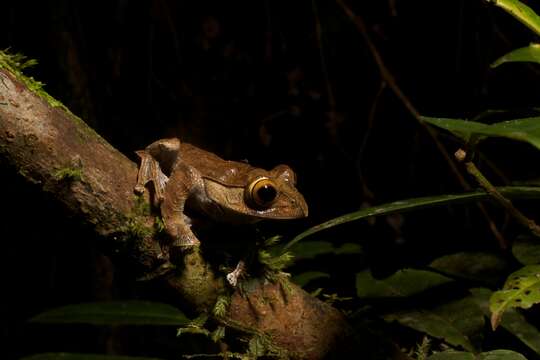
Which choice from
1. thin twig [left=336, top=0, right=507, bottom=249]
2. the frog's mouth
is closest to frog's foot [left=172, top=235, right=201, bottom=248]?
the frog's mouth

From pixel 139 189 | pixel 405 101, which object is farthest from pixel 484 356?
pixel 405 101

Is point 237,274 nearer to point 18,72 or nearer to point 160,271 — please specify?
point 160,271

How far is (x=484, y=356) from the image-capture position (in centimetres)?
166

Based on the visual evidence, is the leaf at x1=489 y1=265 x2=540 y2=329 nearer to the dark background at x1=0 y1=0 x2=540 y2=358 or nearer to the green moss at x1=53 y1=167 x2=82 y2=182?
the green moss at x1=53 y1=167 x2=82 y2=182

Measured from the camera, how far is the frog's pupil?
193cm

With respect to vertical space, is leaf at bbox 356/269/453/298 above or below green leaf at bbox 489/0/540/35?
below

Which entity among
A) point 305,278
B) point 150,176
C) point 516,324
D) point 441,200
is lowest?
point 516,324

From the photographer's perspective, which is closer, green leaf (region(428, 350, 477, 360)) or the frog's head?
green leaf (region(428, 350, 477, 360))

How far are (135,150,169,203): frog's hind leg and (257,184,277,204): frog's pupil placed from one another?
0.94 ft

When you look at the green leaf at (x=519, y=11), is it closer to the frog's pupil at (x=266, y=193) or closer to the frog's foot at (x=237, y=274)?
the frog's pupil at (x=266, y=193)

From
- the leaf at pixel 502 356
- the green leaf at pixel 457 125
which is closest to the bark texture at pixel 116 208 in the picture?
the leaf at pixel 502 356

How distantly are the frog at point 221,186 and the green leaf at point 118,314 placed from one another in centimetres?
31

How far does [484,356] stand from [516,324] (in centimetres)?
51

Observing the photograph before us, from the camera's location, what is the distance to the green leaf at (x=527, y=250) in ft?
6.44
